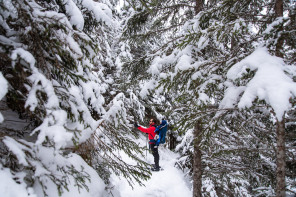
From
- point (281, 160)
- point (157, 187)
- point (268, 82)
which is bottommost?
point (157, 187)

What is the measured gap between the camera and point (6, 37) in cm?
262

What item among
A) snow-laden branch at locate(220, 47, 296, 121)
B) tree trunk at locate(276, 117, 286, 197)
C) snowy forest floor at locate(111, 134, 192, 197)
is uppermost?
snow-laden branch at locate(220, 47, 296, 121)

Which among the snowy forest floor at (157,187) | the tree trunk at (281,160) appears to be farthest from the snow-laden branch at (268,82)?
the snowy forest floor at (157,187)

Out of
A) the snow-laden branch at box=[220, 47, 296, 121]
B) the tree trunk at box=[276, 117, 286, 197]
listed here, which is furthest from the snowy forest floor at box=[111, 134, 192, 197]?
the snow-laden branch at box=[220, 47, 296, 121]

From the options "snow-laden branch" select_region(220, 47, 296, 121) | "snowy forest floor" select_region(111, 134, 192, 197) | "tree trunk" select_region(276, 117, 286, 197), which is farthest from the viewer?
"snowy forest floor" select_region(111, 134, 192, 197)

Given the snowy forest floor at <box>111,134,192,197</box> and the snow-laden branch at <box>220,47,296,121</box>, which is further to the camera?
the snowy forest floor at <box>111,134,192,197</box>

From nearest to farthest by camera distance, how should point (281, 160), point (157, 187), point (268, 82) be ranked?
point (268, 82) < point (281, 160) < point (157, 187)

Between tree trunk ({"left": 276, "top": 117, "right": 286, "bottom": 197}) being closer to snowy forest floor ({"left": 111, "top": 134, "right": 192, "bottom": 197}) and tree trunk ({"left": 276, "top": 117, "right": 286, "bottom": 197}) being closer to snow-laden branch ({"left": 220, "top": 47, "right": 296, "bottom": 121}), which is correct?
snow-laden branch ({"left": 220, "top": 47, "right": 296, "bottom": 121})

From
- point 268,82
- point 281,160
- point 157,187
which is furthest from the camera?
point 157,187

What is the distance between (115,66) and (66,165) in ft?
32.1

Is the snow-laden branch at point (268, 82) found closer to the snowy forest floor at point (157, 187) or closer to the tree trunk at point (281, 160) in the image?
the tree trunk at point (281, 160)

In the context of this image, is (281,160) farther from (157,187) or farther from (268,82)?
(157,187)

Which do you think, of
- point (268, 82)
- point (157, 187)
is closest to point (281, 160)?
point (268, 82)

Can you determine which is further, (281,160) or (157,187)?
(157,187)
